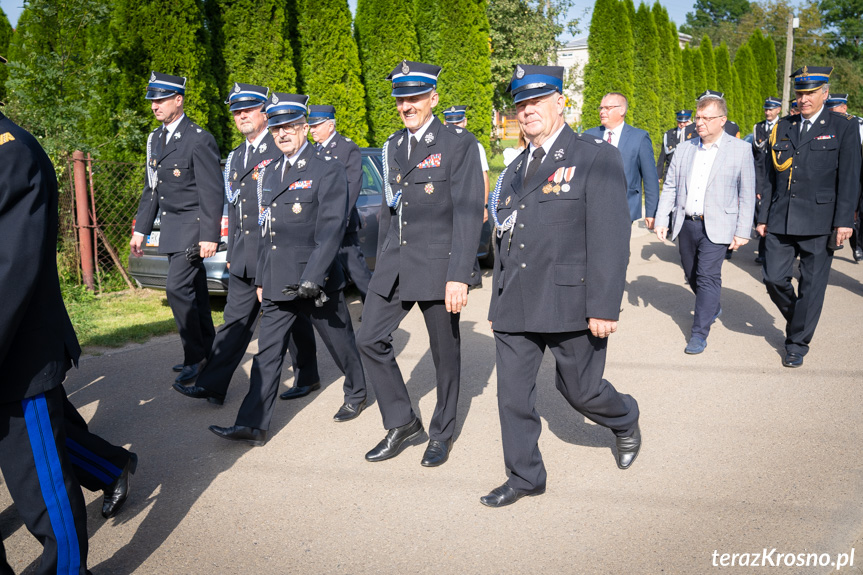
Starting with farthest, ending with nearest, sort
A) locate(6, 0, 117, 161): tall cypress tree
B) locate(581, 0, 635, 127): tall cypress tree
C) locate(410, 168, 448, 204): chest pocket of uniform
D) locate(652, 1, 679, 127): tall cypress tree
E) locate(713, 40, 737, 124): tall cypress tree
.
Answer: locate(713, 40, 737, 124): tall cypress tree < locate(652, 1, 679, 127): tall cypress tree < locate(581, 0, 635, 127): tall cypress tree < locate(6, 0, 117, 161): tall cypress tree < locate(410, 168, 448, 204): chest pocket of uniform

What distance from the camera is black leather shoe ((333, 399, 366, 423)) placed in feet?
16.8

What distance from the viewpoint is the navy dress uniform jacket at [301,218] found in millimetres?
4675

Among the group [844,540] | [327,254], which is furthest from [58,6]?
[844,540]

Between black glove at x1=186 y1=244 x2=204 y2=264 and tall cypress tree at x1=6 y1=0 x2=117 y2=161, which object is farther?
tall cypress tree at x1=6 y1=0 x2=117 y2=161

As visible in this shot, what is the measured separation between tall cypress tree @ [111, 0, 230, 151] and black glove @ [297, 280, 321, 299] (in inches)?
275

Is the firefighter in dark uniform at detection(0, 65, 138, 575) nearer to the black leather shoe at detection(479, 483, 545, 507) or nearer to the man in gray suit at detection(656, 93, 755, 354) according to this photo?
the black leather shoe at detection(479, 483, 545, 507)

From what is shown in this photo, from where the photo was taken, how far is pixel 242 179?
530cm

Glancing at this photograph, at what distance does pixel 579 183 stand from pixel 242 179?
8.58ft

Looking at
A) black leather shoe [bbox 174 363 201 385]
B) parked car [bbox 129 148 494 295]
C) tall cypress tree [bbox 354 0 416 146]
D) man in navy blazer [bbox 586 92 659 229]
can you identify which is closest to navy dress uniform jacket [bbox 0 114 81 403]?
black leather shoe [bbox 174 363 201 385]

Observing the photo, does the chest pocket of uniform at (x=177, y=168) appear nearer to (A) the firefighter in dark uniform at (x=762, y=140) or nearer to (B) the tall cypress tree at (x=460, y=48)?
(A) the firefighter in dark uniform at (x=762, y=140)

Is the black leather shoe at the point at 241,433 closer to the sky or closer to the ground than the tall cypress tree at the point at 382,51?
closer to the ground

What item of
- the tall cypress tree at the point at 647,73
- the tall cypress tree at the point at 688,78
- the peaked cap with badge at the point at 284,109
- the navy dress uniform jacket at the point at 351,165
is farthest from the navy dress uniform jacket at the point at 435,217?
the tall cypress tree at the point at 688,78

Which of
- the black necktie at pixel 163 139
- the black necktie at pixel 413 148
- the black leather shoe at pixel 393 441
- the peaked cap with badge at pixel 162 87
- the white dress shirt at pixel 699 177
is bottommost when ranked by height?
the black leather shoe at pixel 393 441

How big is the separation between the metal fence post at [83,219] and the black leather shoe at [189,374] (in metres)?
4.11
